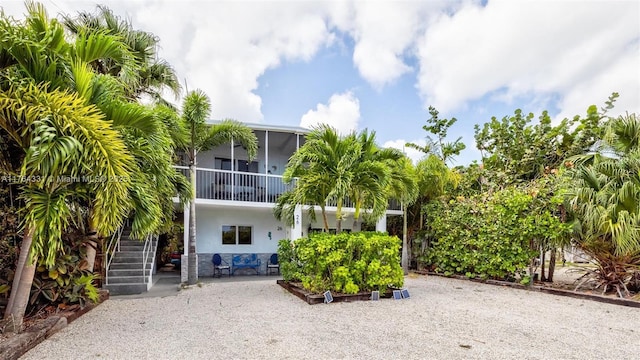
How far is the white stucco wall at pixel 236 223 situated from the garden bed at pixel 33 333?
6851mm

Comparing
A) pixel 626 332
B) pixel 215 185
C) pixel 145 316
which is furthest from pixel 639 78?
pixel 145 316

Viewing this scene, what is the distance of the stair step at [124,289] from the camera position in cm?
910

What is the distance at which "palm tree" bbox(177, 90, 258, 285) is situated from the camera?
33.8 feet

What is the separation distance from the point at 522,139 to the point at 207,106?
13687 millimetres

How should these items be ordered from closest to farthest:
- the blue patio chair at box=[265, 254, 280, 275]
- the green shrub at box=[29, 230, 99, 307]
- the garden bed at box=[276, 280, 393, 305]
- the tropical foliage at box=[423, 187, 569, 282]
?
the green shrub at box=[29, 230, 99, 307] < the garden bed at box=[276, 280, 393, 305] < the tropical foliage at box=[423, 187, 569, 282] < the blue patio chair at box=[265, 254, 280, 275]

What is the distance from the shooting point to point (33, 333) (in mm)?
4828

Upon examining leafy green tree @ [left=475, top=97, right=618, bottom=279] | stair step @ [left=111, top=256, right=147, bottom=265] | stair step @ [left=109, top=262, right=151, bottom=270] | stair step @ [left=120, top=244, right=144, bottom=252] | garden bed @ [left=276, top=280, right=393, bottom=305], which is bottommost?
garden bed @ [left=276, top=280, right=393, bottom=305]

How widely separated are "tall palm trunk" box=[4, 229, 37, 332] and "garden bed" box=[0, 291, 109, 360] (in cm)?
24

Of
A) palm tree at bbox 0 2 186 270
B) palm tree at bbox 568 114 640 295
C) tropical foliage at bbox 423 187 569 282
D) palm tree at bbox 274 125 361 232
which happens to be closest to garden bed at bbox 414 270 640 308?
tropical foliage at bbox 423 187 569 282

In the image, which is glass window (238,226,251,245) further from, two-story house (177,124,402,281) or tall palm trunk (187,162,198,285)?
tall palm trunk (187,162,198,285)

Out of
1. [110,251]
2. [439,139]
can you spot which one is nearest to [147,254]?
[110,251]

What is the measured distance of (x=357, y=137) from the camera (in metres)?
8.51

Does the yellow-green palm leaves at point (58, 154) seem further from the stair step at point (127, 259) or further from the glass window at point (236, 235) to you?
the glass window at point (236, 235)

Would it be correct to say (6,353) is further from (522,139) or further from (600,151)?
(522,139)
